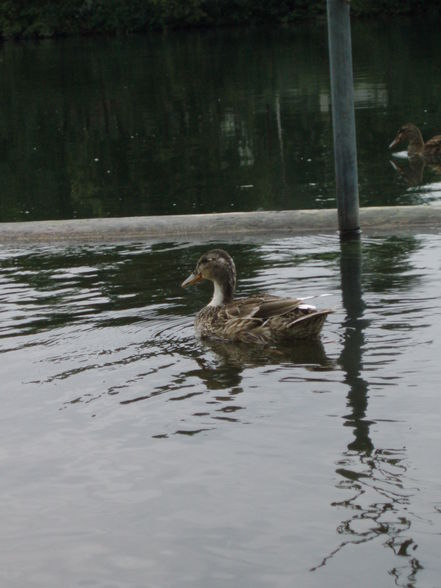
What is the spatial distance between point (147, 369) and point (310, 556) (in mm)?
2944

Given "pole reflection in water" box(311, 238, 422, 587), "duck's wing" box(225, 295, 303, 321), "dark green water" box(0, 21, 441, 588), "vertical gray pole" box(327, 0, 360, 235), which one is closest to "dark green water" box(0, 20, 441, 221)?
"dark green water" box(0, 21, 441, 588)

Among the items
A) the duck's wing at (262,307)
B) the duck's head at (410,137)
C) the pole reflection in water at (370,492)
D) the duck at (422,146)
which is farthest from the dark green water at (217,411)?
the duck's head at (410,137)

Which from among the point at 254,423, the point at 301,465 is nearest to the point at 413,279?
the point at 254,423

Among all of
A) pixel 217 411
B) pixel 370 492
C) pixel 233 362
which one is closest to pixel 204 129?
pixel 233 362

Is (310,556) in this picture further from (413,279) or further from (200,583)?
(413,279)

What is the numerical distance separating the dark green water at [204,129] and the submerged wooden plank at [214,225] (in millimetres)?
1985

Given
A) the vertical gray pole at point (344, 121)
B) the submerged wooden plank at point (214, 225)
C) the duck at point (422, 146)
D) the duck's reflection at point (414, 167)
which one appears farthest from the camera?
the duck at point (422, 146)

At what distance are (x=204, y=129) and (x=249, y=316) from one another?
51.3ft

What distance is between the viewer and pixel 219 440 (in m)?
6.57

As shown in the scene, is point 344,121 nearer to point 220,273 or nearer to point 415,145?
point 220,273

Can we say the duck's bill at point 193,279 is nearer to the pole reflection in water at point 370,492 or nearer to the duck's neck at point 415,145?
the pole reflection in water at point 370,492

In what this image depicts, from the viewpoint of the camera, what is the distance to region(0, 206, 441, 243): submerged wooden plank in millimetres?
12023

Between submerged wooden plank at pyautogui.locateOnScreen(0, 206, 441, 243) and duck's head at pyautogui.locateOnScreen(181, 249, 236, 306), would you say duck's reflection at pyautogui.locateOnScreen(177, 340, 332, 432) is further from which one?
submerged wooden plank at pyautogui.locateOnScreen(0, 206, 441, 243)

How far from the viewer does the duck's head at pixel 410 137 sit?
18041mm
